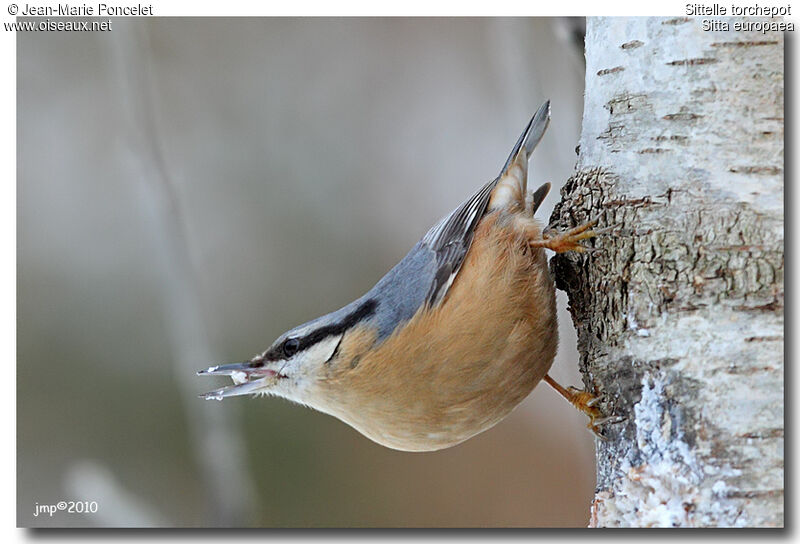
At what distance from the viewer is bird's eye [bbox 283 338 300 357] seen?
2.07m

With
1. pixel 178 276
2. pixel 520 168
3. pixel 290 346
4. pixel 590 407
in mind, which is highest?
pixel 520 168

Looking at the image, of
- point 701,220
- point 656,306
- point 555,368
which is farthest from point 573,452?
point 701,220

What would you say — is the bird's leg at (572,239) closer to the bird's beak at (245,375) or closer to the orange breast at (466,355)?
the orange breast at (466,355)

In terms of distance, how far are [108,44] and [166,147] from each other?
36 cm

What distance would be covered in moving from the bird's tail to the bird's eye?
637mm

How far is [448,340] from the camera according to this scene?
1.92 meters

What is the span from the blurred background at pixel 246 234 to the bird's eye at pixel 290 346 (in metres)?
0.31

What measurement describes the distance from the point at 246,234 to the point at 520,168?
0.99 metres

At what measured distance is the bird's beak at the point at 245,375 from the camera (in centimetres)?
201

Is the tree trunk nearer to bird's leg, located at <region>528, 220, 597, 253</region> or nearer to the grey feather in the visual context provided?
bird's leg, located at <region>528, 220, 597, 253</region>

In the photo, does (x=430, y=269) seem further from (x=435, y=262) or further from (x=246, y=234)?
(x=246, y=234)

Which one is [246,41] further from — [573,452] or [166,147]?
[573,452]

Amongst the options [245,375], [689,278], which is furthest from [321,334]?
[689,278]

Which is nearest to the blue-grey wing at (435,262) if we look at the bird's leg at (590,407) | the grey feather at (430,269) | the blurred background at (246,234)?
the grey feather at (430,269)
